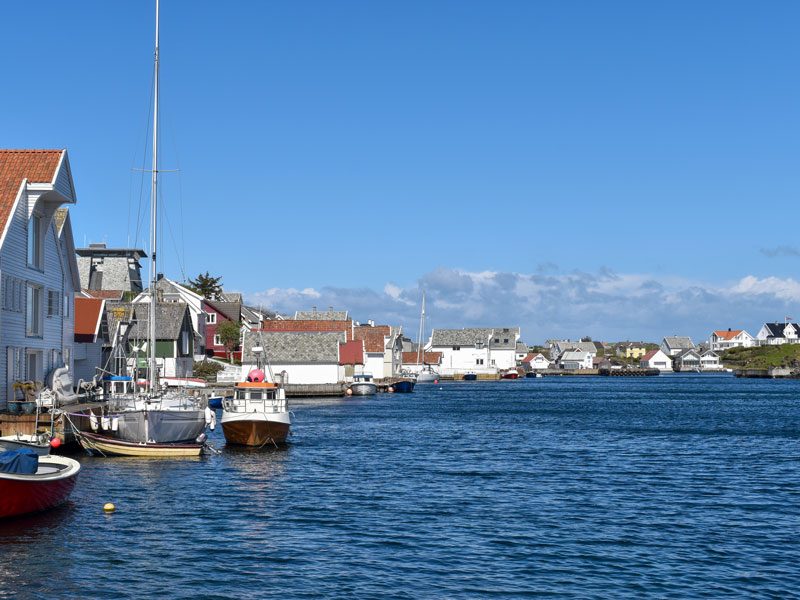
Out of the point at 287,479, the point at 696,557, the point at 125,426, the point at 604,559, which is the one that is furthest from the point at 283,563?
the point at 125,426

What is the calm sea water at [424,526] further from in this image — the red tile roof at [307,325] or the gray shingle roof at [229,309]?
the gray shingle roof at [229,309]

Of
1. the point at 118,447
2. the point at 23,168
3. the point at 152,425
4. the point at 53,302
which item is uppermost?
the point at 23,168

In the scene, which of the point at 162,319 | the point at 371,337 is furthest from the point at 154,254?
the point at 371,337

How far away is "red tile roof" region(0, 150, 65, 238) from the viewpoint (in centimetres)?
4244

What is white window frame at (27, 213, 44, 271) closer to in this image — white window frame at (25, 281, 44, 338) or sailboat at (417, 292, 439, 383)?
white window frame at (25, 281, 44, 338)

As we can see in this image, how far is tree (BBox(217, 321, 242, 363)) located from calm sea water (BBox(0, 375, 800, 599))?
237ft

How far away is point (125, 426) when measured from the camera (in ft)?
137

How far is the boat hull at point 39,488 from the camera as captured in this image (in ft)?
83.4

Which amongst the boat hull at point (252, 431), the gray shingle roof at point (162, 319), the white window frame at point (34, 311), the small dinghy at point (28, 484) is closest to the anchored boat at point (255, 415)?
the boat hull at point (252, 431)

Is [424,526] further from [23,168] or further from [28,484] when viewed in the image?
[23,168]

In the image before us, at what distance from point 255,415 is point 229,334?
77.1m

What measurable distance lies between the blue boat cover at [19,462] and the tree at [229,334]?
9737 cm

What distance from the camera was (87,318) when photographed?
63.2 m

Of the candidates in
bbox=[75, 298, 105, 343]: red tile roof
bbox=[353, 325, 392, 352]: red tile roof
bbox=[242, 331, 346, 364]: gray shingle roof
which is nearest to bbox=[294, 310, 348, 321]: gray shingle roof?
bbox=[353, 325, 392, 352]: red tile roof
